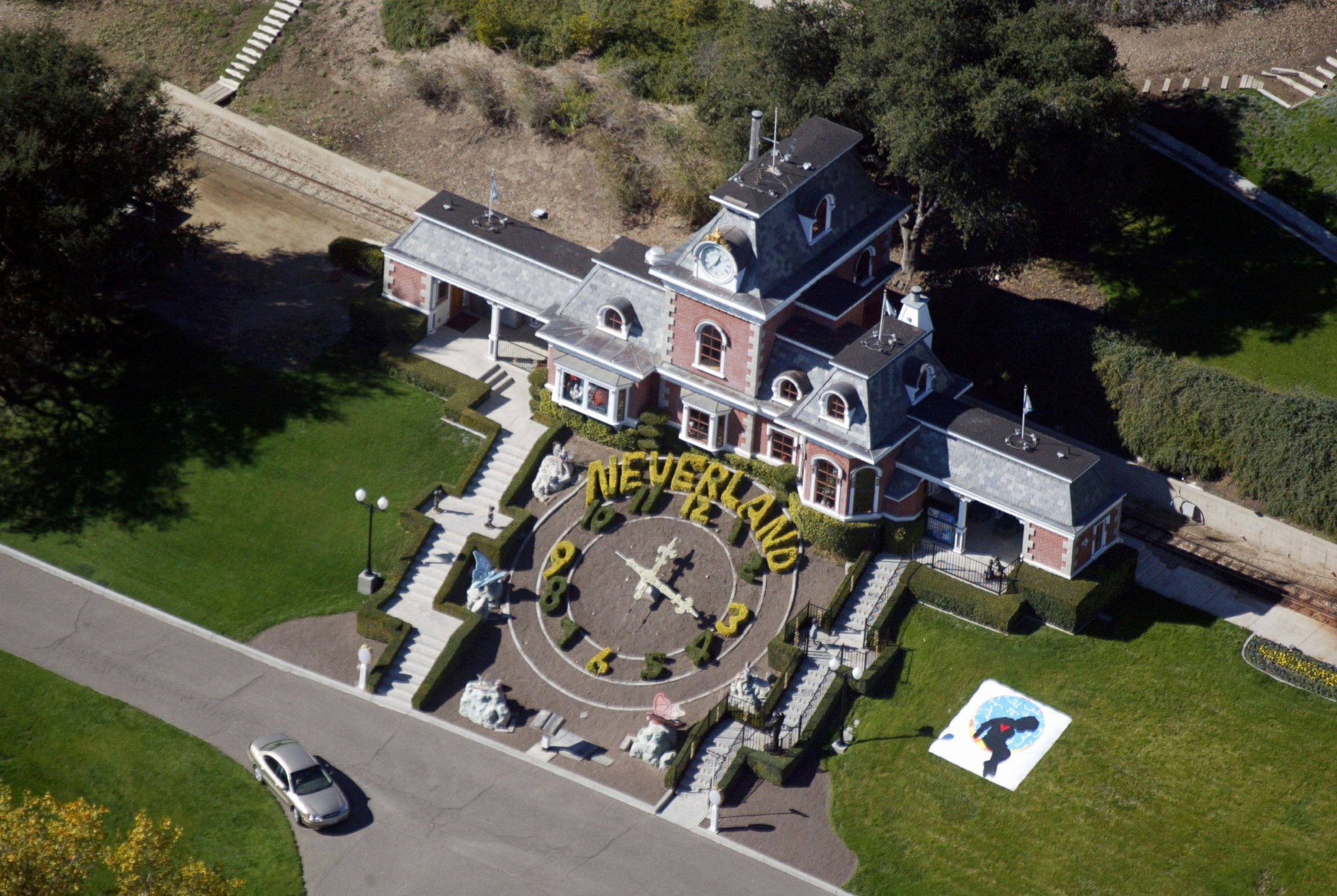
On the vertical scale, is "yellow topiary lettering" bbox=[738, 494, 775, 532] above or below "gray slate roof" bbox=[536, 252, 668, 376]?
below

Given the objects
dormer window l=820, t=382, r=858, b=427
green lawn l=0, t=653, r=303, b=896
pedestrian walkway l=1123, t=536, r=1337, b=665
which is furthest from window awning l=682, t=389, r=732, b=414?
green lawn l=0, t=653, r=303, b=896

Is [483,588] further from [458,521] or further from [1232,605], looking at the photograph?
[1232,605]

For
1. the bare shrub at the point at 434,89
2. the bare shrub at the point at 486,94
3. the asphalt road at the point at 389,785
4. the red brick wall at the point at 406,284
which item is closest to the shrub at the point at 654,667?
the asphalt road at the point at 389,785

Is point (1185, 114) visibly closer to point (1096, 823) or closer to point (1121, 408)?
point (1121, 408)

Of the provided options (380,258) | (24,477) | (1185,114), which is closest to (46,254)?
(24,477)

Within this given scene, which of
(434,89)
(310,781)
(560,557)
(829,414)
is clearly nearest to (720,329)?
(829,414)

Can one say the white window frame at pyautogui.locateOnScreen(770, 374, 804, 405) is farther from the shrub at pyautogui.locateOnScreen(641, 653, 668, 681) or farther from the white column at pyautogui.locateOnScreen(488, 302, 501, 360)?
the white column at pyautogui.locateOnScreen(488, 302, 501, 360)
